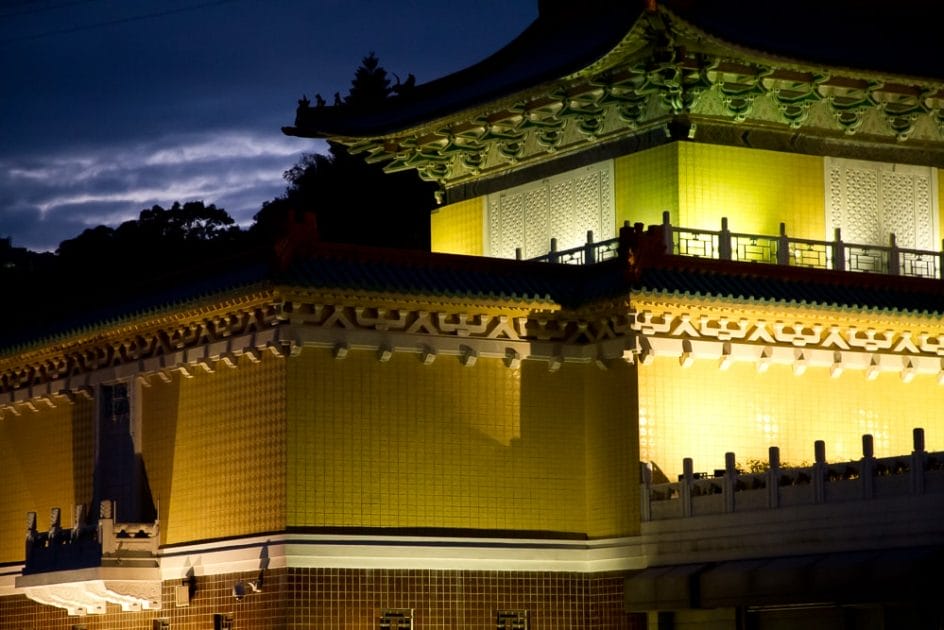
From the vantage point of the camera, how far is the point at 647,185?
33.2 meters

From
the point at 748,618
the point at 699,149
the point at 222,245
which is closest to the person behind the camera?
the point at 748,618

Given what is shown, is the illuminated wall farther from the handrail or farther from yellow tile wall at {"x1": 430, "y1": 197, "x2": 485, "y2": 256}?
the handrail

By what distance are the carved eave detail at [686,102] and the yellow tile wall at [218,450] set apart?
764 cm

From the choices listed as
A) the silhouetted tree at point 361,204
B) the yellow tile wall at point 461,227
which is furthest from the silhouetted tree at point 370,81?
the yellow tile wall at point 461,227

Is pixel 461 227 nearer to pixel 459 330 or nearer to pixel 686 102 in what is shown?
pixel 686 102

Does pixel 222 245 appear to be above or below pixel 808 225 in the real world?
above

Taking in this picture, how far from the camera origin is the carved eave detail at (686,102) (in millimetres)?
32250

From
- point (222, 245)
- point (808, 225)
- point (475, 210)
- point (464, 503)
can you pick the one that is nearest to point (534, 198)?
point (475, 210)

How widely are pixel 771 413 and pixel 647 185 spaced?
4495 millimetres

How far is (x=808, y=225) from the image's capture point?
33.8 metres

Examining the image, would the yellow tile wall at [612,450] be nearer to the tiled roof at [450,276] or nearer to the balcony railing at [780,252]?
the tiled roof at [450,276]

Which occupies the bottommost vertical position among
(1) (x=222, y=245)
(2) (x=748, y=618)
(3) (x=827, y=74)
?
(2) (x=748, y=618)

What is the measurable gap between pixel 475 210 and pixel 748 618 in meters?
11.3

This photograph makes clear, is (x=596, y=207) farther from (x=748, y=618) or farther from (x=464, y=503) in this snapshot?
(x=748, y=618)
